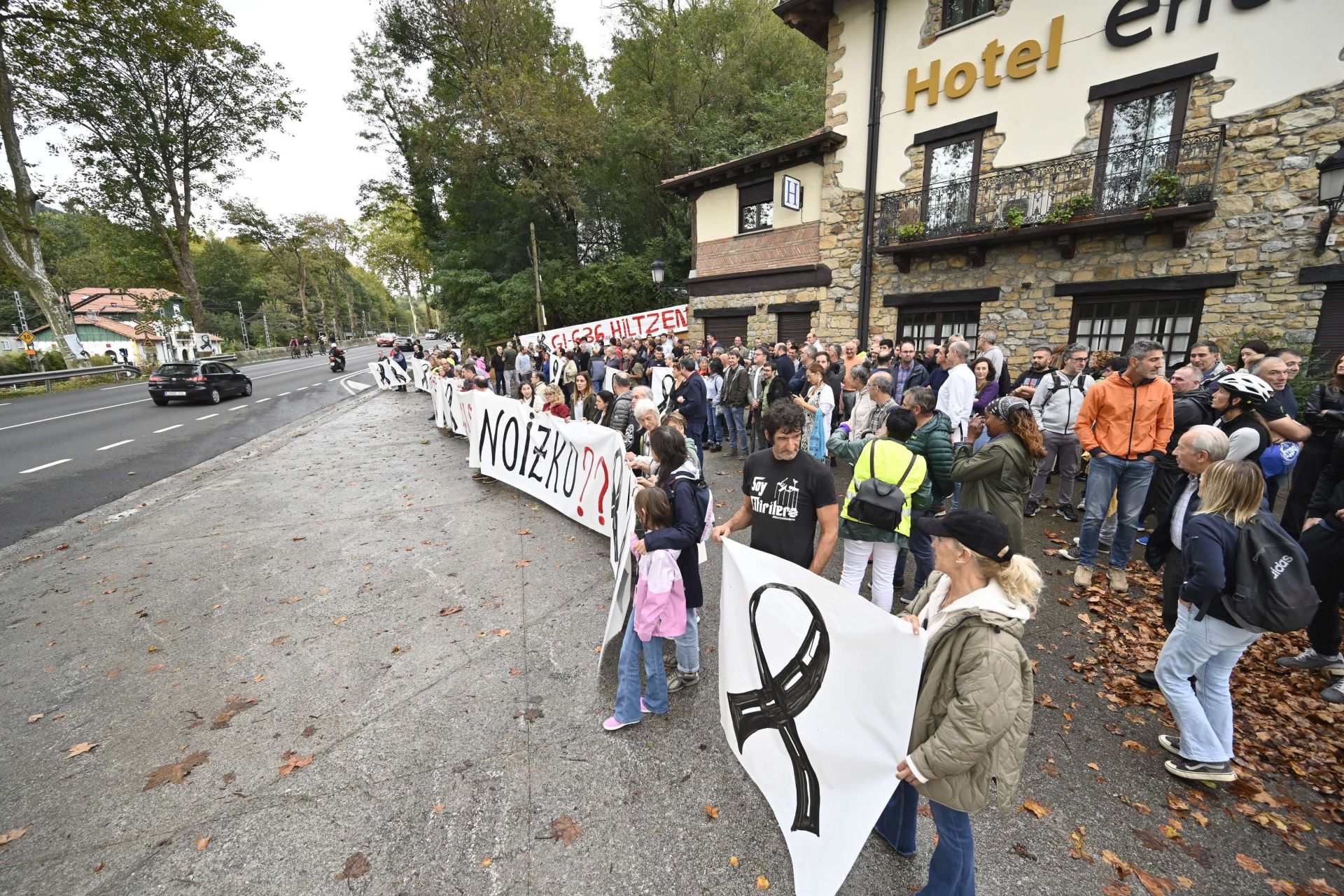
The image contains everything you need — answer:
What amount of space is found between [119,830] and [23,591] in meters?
4.59

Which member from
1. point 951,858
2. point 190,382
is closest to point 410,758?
point 951,858

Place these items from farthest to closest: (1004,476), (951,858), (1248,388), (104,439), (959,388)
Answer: (104,439), (959,388), (1248,388), (1004,476), (951,858)

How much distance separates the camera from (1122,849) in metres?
2.48

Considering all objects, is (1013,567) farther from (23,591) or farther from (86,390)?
(86,390)

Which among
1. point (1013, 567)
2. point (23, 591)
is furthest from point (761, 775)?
point (23, 591)

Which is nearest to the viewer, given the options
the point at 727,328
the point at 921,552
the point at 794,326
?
the point at 921,552

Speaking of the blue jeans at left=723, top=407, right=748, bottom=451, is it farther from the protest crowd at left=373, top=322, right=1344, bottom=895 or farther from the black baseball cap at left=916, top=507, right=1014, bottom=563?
the black baseball cap at left=916, top=507, right=1014, bottom=563

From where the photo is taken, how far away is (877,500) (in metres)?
3.54

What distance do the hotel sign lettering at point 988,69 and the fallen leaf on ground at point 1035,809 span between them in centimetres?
1305

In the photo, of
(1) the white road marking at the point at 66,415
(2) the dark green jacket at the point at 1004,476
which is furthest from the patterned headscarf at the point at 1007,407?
(1) the white road marking at the point at 66,415

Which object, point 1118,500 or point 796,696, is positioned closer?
point 796,696

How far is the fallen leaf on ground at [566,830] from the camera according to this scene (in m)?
2.64

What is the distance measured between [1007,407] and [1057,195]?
31.0 feet

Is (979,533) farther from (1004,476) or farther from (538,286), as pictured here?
(538,286)
